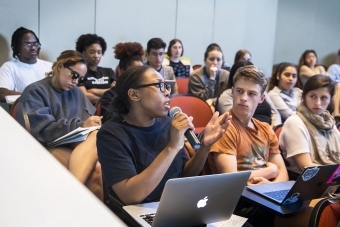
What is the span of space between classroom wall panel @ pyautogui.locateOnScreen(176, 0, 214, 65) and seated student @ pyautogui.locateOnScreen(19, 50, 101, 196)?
154 inches

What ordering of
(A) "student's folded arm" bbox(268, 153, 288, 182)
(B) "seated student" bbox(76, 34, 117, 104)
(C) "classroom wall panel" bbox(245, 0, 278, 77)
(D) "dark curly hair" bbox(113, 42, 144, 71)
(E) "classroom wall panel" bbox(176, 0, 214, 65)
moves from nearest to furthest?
(A) "student's folded arm" bbox(268, 153, 288, 182), (D) "dark curly hair" bbox(113, 42, 144, 71), (B) "seated student" bbox(76, 34, 117, 104), (E) "classroom wall panel" bbox(176, 0, 214, 65), (C) "classroom wall panel" bbox(245, 0, 278, 77)

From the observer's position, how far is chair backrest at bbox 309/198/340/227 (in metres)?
1.54

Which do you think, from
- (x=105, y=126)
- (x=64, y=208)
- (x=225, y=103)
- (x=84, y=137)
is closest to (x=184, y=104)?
(x=225, y=103)

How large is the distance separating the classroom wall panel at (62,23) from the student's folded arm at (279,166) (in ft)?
12.6

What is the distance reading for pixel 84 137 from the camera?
250 centimetres

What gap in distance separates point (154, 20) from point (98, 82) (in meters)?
2.60

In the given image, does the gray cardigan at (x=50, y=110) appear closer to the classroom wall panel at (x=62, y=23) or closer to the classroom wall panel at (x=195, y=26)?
the classroom wall panel at (x=62, y=23)

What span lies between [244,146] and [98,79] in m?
2.17

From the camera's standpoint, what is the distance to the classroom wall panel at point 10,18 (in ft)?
15.8

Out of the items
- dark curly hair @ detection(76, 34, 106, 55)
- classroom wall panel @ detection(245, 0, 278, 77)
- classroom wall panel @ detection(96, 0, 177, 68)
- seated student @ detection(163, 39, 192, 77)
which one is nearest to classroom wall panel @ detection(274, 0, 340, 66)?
classroom wall panel @ detection(245, 0, 278, 77)

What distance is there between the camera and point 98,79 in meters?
3.88

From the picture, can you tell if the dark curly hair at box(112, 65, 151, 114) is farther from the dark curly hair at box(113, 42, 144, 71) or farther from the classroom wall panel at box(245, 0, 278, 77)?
the classroom wall panel at box(245, 0, 278, 77)

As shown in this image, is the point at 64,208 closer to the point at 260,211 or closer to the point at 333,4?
the point at 260,211

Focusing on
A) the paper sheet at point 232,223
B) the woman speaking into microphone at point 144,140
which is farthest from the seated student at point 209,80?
the paper sheet at point 232,223
